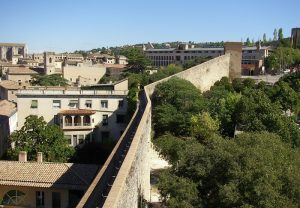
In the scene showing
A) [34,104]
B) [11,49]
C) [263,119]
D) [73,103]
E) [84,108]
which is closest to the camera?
[263,119]

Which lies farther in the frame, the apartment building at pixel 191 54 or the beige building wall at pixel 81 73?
the apartment building at pixel 191 54

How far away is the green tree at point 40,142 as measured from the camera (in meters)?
26.5

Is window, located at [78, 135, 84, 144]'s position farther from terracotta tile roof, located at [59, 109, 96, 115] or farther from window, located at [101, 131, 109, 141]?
terracotta tile roof, located at [59, 109, 96, 115]

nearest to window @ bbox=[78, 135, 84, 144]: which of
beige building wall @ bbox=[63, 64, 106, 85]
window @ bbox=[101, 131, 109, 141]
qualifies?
window @ bbox=[101, 131, 109, 141]

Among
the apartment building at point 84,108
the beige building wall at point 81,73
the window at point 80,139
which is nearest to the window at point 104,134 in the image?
the apartment building at point 84,108

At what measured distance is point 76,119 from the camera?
116 ft

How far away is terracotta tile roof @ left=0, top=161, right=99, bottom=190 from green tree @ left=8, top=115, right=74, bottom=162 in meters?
4.32

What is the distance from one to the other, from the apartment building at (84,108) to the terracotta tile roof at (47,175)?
523 inches

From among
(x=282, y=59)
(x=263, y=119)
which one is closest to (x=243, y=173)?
(x=263, y=119)

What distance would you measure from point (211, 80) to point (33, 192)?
3484 cm

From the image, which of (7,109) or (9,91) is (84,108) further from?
(9,91)

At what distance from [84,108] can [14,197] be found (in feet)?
53.1

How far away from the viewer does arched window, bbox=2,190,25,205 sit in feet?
68.9

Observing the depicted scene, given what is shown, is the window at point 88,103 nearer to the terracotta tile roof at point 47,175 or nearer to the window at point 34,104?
the window at point 34,104
